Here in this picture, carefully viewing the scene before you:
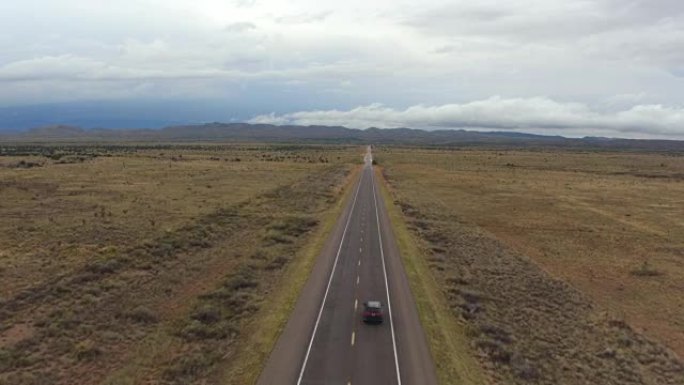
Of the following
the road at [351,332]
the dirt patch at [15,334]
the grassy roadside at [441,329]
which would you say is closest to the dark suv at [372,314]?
the road at [351,332]

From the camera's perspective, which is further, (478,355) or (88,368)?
(478,355)

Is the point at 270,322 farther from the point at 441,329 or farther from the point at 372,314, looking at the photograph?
the point at 441,329

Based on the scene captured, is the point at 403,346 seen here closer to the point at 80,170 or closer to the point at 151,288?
the point at 151,288

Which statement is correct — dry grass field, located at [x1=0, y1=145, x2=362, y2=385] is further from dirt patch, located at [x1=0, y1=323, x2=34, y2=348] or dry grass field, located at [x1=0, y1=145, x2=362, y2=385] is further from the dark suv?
the dark suv

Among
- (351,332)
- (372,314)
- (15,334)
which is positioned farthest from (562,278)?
(15,334)

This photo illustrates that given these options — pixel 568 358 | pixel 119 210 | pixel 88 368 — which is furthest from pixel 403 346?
pixel 119 210
